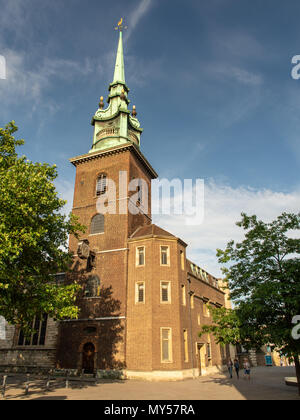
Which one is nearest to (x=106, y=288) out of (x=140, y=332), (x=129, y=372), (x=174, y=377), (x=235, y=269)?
(x=140, y=332)

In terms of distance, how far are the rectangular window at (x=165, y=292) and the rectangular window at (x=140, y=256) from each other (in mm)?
2567

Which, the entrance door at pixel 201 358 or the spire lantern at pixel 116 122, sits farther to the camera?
the spire lantern at pixel 116 122

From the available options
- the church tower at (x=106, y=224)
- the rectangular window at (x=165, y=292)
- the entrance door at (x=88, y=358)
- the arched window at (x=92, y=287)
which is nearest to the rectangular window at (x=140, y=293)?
the church tower at (x=106, y=224)

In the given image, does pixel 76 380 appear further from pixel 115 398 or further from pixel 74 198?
pixel 74 198

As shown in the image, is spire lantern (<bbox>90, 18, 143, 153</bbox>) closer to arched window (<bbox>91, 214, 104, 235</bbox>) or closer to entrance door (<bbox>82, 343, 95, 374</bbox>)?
arched window (<bbox>91, 214, 104, 235</bbox>)

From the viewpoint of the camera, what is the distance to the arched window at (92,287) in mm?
26517

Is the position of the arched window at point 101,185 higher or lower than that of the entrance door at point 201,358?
higher

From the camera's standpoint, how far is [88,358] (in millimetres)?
25016

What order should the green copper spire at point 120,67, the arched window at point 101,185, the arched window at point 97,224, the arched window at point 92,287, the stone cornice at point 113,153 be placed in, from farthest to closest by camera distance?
the green copper spire at point 120,67 < the stone cornice at point 113,153 < the arched window at point 101,185 < the arched window at point 97,224 < the arched window at point 92,287

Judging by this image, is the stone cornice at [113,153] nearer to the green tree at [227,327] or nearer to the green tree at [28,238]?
the green tree at [28,238]

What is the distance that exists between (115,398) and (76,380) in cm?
971

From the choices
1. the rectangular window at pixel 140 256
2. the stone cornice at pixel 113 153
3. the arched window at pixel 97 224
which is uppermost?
the stone cornice at pixel 113 153

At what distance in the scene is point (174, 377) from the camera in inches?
883
